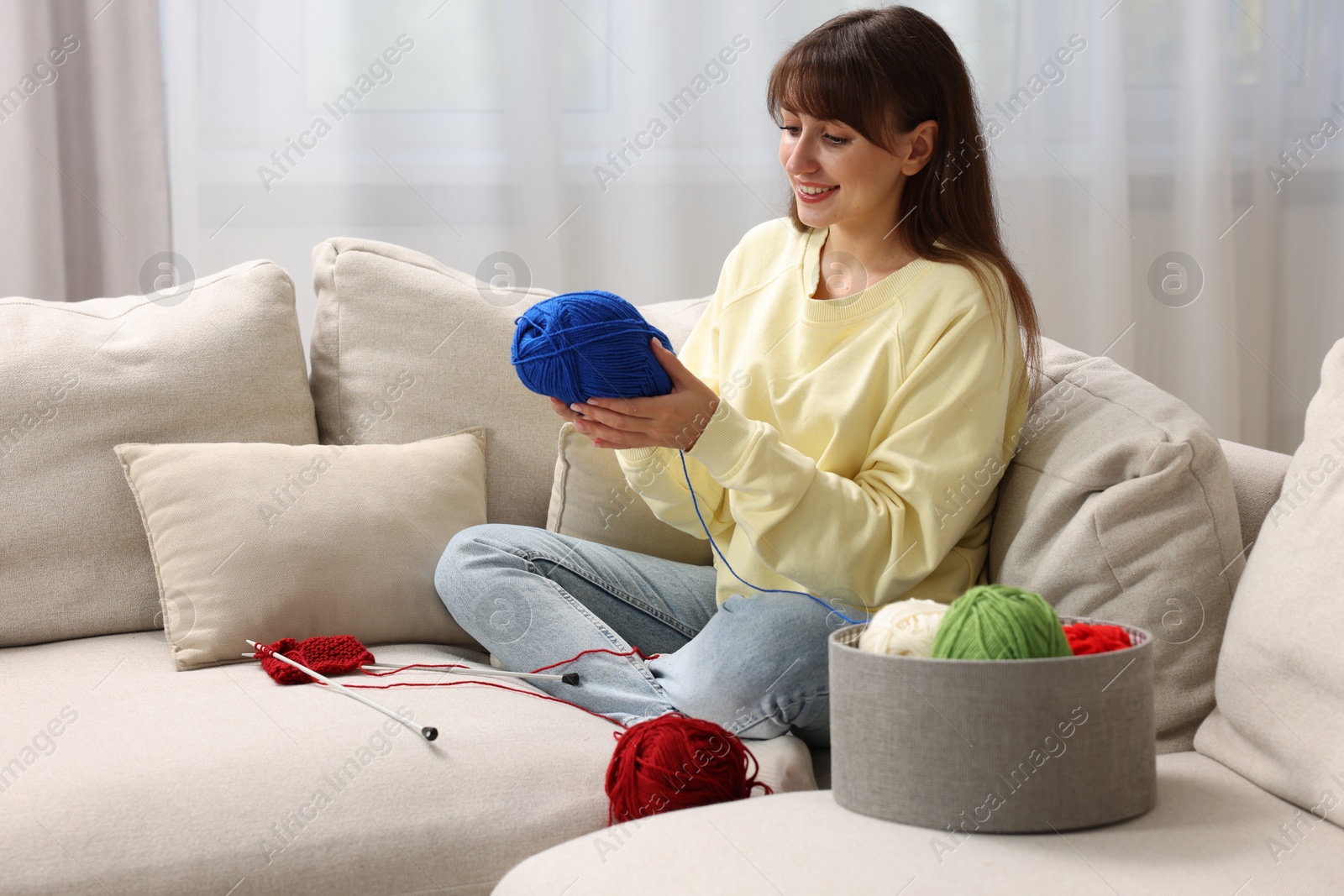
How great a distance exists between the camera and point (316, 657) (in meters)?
1.33

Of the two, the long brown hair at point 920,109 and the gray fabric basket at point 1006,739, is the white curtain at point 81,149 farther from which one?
the gray fabric basket at point 1006,739

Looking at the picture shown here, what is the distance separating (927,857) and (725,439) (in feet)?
1.67

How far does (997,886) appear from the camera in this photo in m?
0.80

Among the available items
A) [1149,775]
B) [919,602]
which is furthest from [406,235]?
[1149,775]

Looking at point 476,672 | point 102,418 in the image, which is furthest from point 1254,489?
point 102,418

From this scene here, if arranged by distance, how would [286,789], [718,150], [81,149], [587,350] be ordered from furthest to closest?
[718,150], [81,149], [587,350], [286,789]

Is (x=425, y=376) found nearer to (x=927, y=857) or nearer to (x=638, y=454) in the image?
(x=638, y=454)

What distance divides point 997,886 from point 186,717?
81 centimetres

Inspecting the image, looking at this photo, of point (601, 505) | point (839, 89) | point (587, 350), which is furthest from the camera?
point (601, 505)

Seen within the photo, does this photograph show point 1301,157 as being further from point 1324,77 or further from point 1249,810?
point 1249,810

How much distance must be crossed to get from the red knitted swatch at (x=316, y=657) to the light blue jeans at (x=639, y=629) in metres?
0.14

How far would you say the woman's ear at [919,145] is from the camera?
1326 millimetres

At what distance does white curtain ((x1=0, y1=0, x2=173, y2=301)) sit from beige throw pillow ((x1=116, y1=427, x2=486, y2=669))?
906 mm

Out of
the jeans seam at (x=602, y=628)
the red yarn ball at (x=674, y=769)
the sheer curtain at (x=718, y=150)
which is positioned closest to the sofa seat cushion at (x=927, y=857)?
the red yarn ball at (x=674, y=769)
